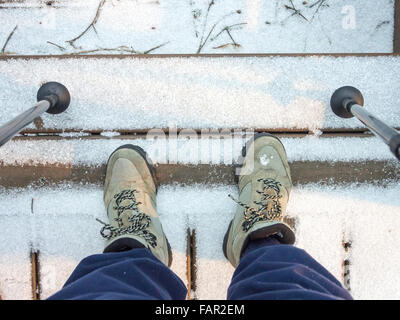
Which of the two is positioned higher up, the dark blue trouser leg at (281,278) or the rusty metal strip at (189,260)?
the rusty metal strip at (189,260)

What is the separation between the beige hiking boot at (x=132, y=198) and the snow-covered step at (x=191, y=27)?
1.49 feet

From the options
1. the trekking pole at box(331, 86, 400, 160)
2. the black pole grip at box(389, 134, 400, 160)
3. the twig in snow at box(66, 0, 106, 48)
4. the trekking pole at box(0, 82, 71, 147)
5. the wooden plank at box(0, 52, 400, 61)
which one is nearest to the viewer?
the black pole grip at box(389, 134, 400, 160)

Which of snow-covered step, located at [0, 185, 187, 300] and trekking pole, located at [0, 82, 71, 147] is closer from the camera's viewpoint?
trekking pole, located at [0, 82, 71, 147]

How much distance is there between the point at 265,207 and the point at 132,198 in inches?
18.3

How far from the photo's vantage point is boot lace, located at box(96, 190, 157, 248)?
1033 millimetres

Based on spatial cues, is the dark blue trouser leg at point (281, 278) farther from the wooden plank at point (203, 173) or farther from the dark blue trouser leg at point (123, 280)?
the wooden plank at point (203, 173)

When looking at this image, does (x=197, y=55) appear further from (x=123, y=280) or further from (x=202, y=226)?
(x=123, y=280)

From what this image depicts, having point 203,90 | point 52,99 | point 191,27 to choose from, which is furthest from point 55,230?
point 191,27

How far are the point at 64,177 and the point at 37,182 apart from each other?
101 mm

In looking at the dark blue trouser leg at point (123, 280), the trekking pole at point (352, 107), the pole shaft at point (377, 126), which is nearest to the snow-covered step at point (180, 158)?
the trekking pole at point (352, 107)

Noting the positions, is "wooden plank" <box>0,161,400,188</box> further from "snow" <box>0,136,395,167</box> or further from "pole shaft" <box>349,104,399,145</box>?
"pole shaft" <box>349,104,399,145</box>

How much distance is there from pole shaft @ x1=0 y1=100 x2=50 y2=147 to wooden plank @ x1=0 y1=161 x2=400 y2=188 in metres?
0.28

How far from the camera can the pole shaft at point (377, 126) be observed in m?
0.76

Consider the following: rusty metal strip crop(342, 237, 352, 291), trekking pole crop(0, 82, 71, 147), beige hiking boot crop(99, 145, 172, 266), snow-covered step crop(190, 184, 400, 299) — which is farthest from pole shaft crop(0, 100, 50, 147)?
rusty metal strip crop(342, 237, 352, 291)
